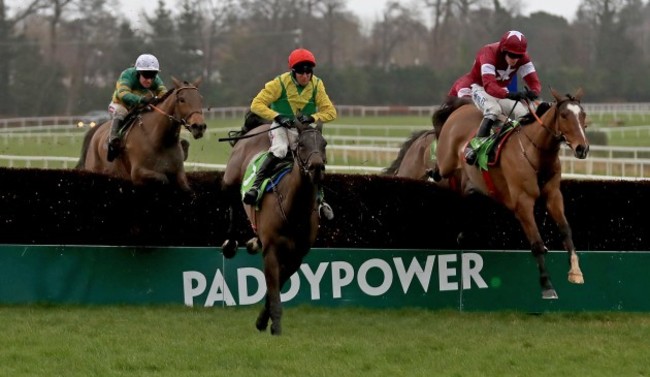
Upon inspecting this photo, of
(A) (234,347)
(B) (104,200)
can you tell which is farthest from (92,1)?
(A) (234,347)

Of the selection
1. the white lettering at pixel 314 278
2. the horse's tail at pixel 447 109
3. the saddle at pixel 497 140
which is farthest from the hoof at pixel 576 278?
the horse's tail at pixel 447 109

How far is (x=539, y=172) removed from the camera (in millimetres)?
11586

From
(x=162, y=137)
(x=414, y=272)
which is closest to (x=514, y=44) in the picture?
(x=414, y=272)

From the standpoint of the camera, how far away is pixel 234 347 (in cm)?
867

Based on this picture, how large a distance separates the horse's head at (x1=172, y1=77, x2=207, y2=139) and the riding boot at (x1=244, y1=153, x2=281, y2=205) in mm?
2456

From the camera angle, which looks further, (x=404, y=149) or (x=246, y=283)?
Result: (x=404, y=149)

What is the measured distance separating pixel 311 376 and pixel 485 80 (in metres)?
5.16

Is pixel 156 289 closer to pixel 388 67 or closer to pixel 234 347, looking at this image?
pixel 234 347

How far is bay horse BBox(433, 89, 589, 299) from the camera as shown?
1086cm

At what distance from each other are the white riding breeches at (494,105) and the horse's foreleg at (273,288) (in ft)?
11.4

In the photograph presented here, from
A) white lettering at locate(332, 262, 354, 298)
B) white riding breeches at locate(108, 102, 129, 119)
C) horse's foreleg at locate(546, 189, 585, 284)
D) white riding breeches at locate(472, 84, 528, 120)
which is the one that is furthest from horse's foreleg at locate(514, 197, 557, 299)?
white riding breeches at locate(108, 102, 129, 119)

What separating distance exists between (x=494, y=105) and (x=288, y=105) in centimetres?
272

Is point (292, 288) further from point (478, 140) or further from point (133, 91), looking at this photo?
point (133, 91)

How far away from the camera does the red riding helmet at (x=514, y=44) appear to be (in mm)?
11953
